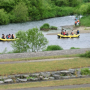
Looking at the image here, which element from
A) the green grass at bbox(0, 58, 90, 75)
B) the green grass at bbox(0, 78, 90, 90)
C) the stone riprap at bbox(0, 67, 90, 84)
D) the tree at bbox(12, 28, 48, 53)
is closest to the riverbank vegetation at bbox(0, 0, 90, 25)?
the tree at bbox(12, 28, 48, 53)

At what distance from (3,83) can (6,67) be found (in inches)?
149

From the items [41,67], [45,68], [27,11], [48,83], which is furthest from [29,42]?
[27,11]

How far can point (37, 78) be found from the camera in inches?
564

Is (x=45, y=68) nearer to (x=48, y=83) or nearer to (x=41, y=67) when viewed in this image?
(x=41, y=67)

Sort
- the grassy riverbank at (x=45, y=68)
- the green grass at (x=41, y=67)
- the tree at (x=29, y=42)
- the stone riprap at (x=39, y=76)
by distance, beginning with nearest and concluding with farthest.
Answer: the grassy riverbank at (x=45, y=68) < the stone riprap at (x=39, y=76) < the green grass at (x=41, y=67) < the tree at (x=29, y=42)

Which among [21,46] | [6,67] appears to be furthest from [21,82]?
[21,46]

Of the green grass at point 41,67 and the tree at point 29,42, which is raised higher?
the tree at point 29,42

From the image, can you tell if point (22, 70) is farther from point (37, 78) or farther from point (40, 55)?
point (40, 55)

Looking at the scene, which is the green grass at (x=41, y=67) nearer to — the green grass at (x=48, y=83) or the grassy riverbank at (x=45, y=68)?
Answer: the grassy riverbank at (x=45, y=68)

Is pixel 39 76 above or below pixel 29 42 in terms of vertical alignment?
below

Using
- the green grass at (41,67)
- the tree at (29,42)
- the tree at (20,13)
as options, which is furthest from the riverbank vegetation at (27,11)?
the green grass at (41,67)

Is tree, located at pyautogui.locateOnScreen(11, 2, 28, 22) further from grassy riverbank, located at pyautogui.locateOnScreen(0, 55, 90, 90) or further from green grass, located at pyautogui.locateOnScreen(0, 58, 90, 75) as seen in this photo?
green grass, located at pyautogui.locateOnScreen(0, 58, 90, 75)

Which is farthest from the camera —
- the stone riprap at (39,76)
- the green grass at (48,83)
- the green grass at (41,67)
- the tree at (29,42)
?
the tree at (29,42)

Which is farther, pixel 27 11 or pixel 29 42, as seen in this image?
pixel 27 11
